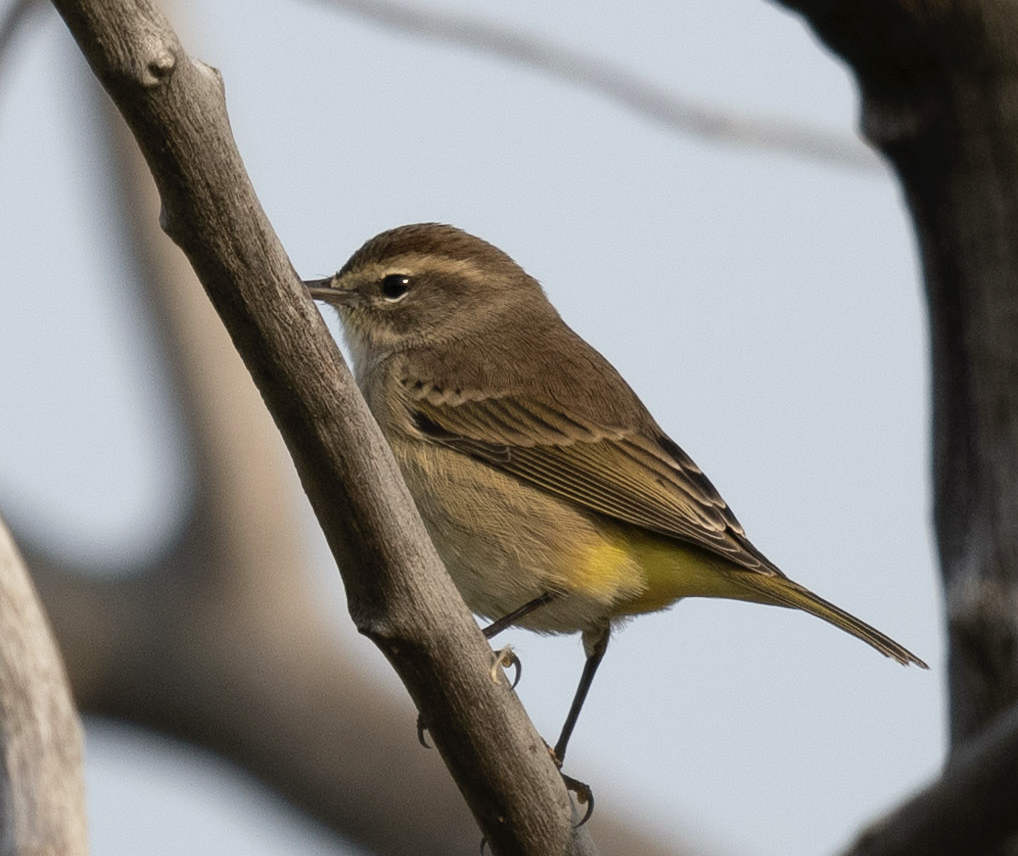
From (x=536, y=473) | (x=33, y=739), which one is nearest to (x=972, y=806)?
(x=33, y=739)

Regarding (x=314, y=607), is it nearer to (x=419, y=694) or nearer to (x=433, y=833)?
(x=433, y=833)

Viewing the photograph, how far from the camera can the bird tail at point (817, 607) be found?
16.4 feet

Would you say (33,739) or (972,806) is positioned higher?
(972,806)

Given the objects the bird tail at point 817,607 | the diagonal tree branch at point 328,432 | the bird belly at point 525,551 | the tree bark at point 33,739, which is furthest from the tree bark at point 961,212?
the tree bark at point 33,739

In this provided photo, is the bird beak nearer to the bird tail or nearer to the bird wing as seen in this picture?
A: the bird wing

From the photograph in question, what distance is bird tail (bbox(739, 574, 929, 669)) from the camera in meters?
5.00

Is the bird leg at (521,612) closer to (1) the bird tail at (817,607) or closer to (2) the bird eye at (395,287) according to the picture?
(1) the bird tail at (817,607)

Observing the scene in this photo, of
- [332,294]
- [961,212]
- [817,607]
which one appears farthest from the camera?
[332,294]

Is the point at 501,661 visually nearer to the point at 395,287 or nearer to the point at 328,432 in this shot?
the point at 328,432

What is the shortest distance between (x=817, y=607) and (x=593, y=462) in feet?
3.50

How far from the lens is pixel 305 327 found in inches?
120

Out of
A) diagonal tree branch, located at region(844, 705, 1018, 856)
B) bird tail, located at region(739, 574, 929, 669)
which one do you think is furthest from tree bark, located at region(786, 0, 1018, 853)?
diagonal tree branch, located at region(844, 705, 1018, 856)

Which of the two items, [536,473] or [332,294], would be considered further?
[332,294]

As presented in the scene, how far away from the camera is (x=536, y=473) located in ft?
18.3
